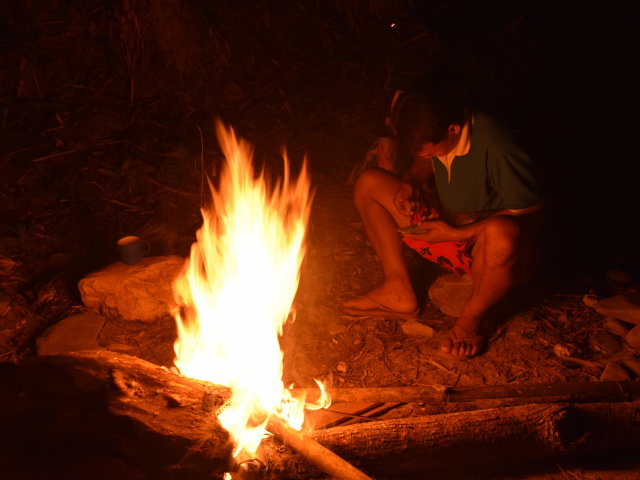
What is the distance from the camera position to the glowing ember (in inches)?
122

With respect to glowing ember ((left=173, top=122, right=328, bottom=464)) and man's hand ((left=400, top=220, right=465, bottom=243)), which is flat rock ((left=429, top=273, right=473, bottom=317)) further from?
glowing ember ((left=173, top=122, right=328, bottom=464))

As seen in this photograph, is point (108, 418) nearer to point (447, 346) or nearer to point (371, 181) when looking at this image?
point (447, 346)

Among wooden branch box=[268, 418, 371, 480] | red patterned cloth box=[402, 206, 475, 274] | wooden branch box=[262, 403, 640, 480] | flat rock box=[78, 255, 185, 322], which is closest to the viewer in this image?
wooden branch box=[268, 418, 371, 480]

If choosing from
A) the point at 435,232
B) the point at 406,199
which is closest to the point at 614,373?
the point at 435,232

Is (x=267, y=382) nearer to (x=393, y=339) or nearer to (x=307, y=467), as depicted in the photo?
(x=307, y=467)

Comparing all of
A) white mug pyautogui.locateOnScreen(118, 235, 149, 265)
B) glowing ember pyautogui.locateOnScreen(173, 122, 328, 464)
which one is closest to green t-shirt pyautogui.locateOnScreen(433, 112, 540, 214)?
glowing ember pyautogui.locateOnScreen(173, 122, 328, 464)

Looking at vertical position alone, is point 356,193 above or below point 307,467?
above

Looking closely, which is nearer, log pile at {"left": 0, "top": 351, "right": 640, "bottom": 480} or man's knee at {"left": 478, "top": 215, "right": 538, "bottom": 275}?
log pile at {"left": 0, "top": 351, "right": 640, "bottom": 480}

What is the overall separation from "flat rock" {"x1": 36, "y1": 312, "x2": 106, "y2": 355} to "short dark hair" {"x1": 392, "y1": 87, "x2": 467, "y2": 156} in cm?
272

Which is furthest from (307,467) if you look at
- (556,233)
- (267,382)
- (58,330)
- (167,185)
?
(167,185)

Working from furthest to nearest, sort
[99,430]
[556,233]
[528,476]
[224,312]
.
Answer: [556,233]
[224,312]
[528,476]
[99,430]

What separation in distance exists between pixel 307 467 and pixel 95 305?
248 centimetres

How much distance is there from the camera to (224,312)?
350cm

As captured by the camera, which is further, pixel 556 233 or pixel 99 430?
pixel 556 233
